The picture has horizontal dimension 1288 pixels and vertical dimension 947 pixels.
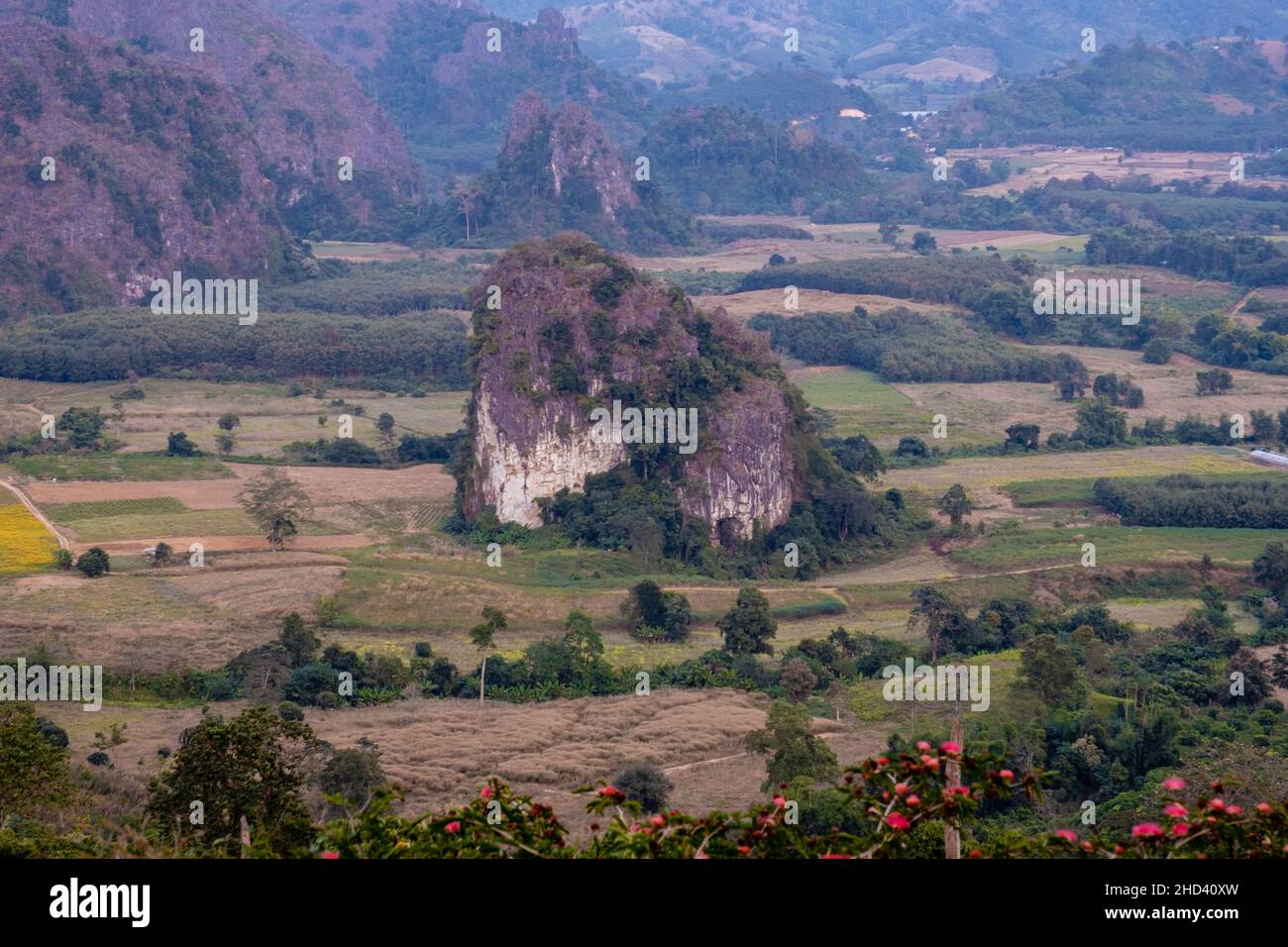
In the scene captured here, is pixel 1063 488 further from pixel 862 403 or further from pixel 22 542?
pixel 22 542

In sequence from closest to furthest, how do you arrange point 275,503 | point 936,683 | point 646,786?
point 646,786 < point 936,683 < point 275,503

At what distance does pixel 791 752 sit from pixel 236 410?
136 ft

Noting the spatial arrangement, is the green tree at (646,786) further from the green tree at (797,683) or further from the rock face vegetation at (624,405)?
the rock face vegetation at (624,405)

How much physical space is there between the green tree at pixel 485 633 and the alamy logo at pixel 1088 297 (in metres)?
50.9

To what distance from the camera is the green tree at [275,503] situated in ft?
145

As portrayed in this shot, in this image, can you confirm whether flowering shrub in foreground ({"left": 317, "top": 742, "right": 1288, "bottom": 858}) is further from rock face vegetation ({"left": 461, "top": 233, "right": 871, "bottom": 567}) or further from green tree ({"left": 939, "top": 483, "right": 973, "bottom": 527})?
green tree ({"left": 939, "top": 483, "right": 973, "bottom": 527})

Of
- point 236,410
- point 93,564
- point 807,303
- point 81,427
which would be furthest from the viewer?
point 807,303

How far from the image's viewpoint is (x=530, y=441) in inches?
1869

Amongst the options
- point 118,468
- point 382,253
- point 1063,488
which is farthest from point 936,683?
point 382,253

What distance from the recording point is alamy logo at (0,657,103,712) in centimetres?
3269

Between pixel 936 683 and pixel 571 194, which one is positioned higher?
pixel 571 194
